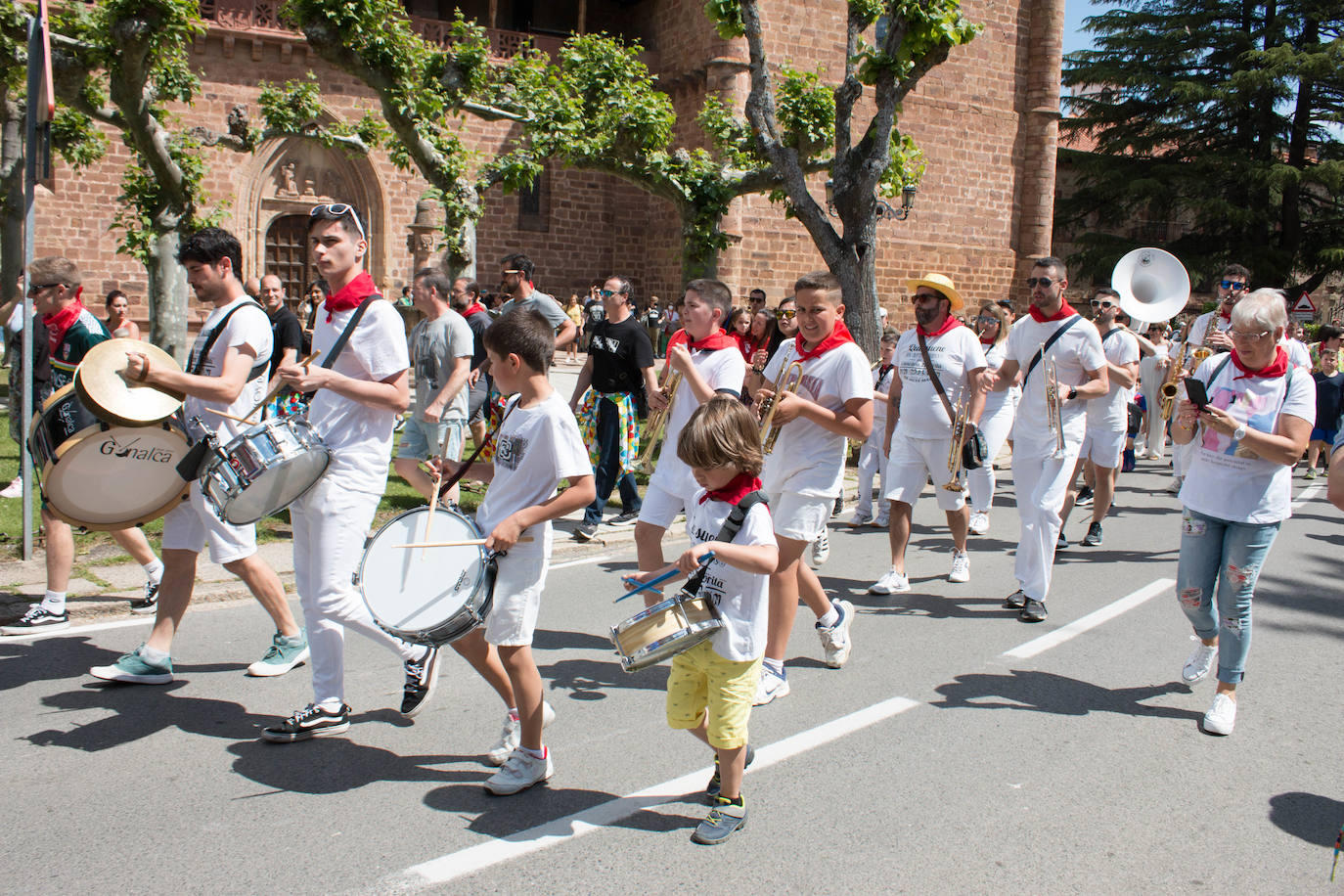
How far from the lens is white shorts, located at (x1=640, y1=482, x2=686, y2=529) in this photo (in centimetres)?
532

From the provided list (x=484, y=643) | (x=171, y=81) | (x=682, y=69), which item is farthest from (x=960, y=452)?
(x=682, y=69)

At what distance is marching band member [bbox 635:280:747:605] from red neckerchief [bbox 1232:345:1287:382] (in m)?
2.34

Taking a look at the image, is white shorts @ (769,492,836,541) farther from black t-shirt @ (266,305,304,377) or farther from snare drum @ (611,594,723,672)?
black t-shirt @ (266,305,304,377)

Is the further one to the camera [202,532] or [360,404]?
[202,532]

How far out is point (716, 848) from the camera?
3531 millimetres

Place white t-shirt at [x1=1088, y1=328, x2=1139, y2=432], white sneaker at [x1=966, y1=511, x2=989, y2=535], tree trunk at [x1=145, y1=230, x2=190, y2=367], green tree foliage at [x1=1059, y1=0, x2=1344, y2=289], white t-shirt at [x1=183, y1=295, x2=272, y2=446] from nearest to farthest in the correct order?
white t-shirt at [x1=183, y1=295, x2=272, y2=446], white t-shirt at [x1=1088, y1=328, x2=1139, y2=432], white sneaker at [x1=966, y1=511, x2=989, y2=535], tree trunk at [x1=145, y1=230, x2=190, y2=367], green tree foliage at [x1=1059, y1=0, x2=1344, y2=289]

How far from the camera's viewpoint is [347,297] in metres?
4.29

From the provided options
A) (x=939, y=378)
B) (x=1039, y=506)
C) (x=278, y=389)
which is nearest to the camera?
(x=278, y=389)

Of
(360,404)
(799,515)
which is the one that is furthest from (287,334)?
(799,515)

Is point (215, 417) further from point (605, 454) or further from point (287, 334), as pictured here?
point (605, 454)

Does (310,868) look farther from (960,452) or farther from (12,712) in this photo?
(960,452)

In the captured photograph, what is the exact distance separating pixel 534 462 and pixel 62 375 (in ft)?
13.3

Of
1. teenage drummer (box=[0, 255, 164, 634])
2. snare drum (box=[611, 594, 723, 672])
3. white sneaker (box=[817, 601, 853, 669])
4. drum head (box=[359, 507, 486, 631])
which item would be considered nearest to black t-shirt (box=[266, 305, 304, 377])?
teenage drummer (box=[0, 255, 164, 634])

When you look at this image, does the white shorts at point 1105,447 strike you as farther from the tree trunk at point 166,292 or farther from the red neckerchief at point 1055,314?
the tree trunk at point 166,292
